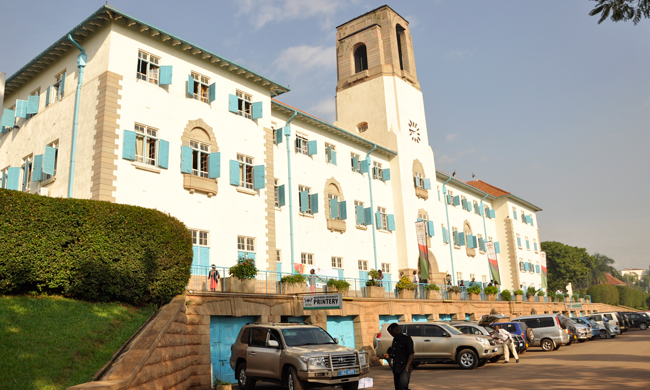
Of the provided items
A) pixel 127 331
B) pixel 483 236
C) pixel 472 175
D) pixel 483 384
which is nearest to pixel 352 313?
pixel 483 384

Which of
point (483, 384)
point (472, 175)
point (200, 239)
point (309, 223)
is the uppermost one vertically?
point (472, 175)

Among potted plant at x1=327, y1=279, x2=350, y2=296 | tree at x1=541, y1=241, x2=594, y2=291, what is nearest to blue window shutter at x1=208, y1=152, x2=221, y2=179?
potted plant at x1=327, y1=279, x2=350, y2=296

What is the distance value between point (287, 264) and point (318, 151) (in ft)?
26.7

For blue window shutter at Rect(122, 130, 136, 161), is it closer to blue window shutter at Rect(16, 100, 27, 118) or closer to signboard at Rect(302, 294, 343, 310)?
blue window shutter at Rect(16, 100, 27, 118)

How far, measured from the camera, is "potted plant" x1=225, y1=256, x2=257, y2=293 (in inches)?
728

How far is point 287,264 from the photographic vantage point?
27938 millimetres

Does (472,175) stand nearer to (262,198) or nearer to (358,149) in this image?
(358,149)

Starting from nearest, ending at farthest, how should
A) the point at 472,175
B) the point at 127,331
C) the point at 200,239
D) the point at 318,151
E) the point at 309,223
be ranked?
the point at 127,331 → the point at 200,239 → the point at 309,223 → the point at 318,151 → the point at 472,175

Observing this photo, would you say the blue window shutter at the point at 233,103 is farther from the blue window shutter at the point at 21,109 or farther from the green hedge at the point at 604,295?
the green hedge at the point at 604,295

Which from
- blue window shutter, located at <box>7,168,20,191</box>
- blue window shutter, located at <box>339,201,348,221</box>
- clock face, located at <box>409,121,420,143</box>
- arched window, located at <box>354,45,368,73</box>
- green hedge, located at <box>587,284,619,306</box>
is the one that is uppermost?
arched window, located at <box>354,45,368,73</box>

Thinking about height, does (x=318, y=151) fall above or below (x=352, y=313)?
above

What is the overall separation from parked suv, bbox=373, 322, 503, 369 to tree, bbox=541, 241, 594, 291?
258 ft

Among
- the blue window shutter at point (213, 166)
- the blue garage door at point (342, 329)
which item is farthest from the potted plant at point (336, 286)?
the blue window shutter at point (213, 166)

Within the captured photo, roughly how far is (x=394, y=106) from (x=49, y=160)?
25461 millimetres
